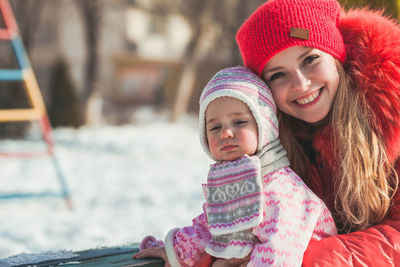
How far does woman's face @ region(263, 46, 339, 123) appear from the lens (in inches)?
61.3

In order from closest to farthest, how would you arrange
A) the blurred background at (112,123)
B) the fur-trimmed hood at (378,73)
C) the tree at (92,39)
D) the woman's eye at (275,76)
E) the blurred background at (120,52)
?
the fur-trimmed hood at (378,73)
the woman's eye at (275,76)
the blurred background at (112,123)
the tree at (92,39)
the blurred background at (120,52)

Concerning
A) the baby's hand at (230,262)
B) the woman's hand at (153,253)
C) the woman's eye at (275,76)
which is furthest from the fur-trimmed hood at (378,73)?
the woman's hand at (153,253)

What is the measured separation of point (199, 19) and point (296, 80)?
9.09 m

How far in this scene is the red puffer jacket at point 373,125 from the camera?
1.38m

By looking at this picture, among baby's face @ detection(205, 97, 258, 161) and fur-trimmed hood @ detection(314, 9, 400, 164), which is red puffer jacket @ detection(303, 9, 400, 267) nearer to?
fur-trimmed hood @ detection(314, 9, 400, 164)

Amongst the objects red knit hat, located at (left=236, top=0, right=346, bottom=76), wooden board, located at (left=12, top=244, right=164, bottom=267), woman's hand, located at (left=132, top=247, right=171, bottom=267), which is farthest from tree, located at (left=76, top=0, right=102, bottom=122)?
red knit hat, located at (left=236, top=0, right=346, bottom=76)

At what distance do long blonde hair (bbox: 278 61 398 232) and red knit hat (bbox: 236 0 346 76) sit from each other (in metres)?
A: 0.12

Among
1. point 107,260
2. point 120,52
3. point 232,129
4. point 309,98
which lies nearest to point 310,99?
point 309,98

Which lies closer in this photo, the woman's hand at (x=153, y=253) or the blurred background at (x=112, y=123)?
the woman's hand at (x=153, y=253)

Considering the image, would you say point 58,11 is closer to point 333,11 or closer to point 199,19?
point 199,19

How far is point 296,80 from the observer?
1.54 m

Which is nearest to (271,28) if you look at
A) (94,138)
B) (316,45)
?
(316,45)

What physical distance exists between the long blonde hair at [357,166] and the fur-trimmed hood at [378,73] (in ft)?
0.10

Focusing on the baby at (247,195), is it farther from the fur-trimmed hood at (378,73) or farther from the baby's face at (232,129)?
the fur-trimmed hood at (378,73)
